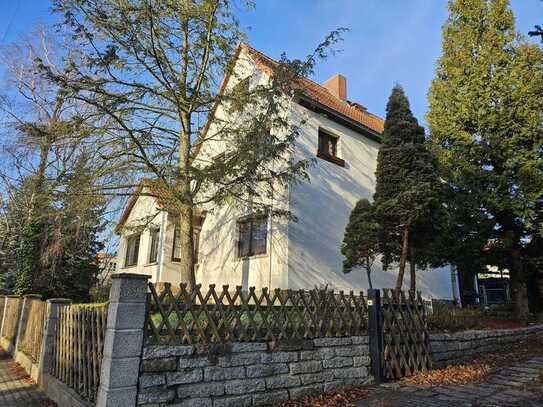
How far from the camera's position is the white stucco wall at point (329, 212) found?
1185 centimetres

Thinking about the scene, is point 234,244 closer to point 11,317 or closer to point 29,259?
point 11,317

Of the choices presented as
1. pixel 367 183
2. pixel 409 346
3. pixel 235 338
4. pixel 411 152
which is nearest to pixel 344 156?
pixel 367 183

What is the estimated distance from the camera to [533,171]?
37.8 ft

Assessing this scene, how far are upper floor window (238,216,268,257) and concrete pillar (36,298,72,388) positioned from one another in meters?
6.75

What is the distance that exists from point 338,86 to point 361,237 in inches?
442

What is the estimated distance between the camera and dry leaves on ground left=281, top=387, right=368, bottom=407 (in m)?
5.07

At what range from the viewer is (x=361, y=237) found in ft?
33.1

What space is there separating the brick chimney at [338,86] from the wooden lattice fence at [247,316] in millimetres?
14346

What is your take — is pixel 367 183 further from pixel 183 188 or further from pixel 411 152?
pixel 183 188

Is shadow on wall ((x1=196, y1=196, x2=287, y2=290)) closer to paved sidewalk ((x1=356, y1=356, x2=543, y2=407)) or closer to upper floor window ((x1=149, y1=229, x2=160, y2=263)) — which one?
upper floor window ((x1=149, y1=229, x2=160, y2=263))

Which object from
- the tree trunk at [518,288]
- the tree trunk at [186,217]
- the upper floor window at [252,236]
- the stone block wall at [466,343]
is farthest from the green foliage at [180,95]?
the tree trunk at [518,288]

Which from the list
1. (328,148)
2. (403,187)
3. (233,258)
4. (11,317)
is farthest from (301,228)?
(11,317)

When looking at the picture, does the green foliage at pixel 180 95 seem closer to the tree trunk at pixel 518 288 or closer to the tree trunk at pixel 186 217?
the tree trunk at pixel 186 217

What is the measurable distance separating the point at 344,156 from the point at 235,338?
1085 centimetres
